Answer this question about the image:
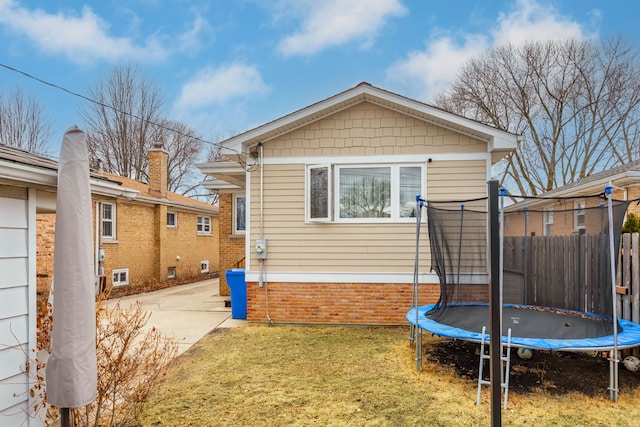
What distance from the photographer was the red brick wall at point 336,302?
728 centimetres

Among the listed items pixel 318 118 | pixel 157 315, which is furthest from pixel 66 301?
pixel 157 315

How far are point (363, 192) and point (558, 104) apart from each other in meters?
16.5

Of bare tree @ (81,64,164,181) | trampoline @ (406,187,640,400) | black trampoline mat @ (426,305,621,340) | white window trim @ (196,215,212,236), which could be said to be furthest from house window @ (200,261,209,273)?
black trampoline mat @ (426,305,621,340)

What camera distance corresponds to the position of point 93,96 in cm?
2148

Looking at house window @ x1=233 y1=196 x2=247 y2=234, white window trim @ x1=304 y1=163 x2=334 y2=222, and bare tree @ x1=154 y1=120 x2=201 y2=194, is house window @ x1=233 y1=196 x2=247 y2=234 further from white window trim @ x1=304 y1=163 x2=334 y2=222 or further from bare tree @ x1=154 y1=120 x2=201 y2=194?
bare tree @ x1=154 y1=120 x2=201 y2=194

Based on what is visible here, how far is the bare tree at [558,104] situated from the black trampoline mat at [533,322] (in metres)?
15.0

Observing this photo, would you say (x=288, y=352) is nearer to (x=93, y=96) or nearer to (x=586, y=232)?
(x=586, y=232)

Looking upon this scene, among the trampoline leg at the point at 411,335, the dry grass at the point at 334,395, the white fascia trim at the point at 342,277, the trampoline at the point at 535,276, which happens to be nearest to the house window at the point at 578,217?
the trampoline at the point at 535,276

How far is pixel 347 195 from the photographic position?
740 cm

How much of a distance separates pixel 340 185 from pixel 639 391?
4.98 m

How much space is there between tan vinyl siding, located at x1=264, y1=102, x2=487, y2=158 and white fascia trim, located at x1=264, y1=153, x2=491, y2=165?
0.07m

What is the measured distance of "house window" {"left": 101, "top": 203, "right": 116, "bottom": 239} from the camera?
12445mm

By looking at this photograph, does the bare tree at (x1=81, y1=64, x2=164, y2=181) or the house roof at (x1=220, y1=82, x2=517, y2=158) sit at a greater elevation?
the bare tree at (x1=81, y1=64, x2=164, y2=181)

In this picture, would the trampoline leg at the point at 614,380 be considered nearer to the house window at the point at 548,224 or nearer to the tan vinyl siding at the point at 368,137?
the house window at the point at 548,224
